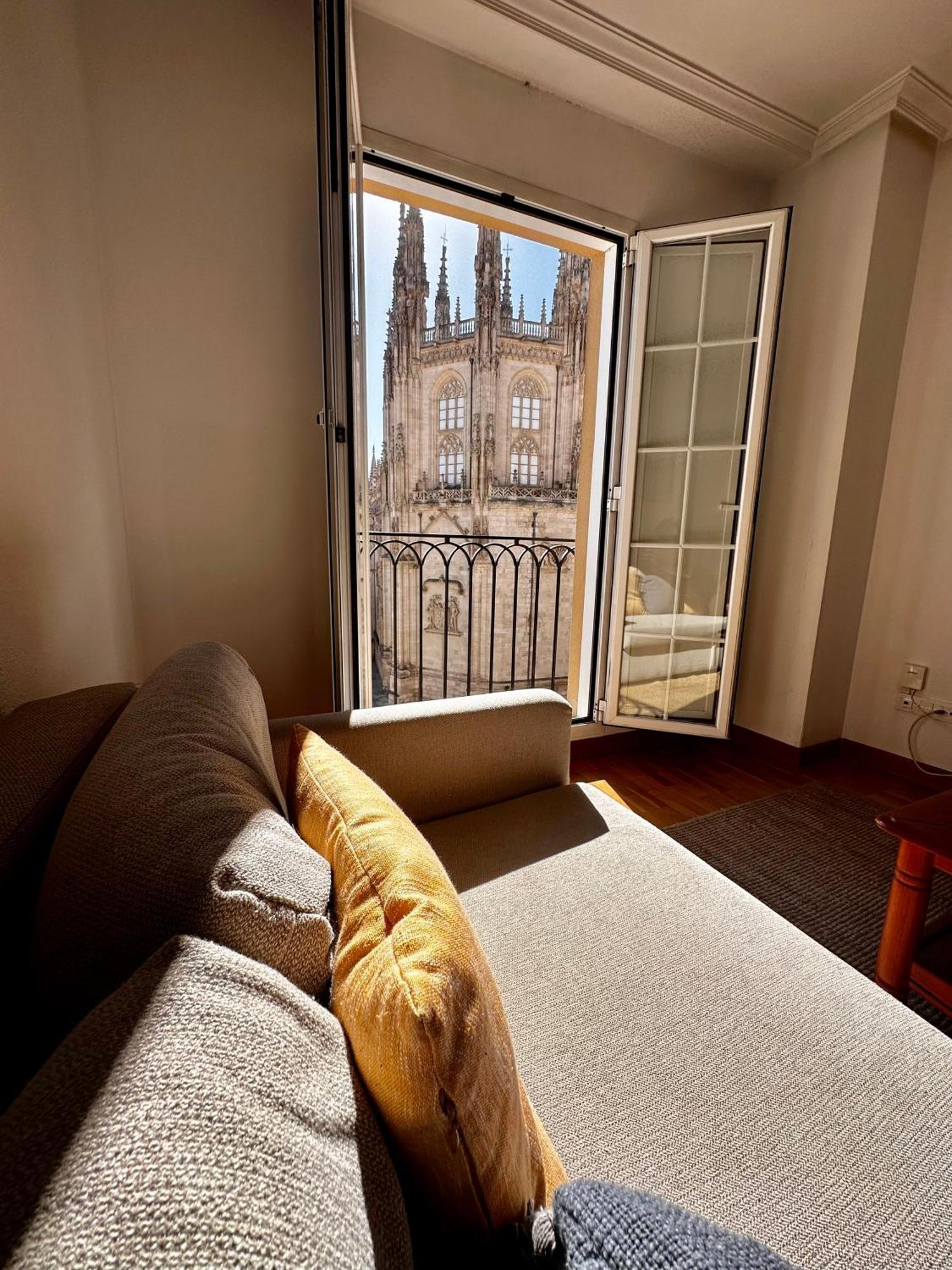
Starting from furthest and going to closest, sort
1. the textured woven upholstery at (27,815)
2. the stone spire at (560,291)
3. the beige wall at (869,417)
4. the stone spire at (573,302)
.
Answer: the stone spire at (560,291) < the stone spire at (573,302) < the beige wall at (869,417) < the textured woven upholstery at (27,815)

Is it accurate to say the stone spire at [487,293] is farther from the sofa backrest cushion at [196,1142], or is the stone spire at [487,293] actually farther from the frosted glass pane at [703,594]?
the sofa backrest cushion at [196,1142]

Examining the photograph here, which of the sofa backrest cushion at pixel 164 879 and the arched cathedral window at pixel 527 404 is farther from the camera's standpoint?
the arched cathedral window at pixel 527 404

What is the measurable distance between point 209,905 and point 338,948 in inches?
4.9

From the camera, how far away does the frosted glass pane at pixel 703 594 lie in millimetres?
2520

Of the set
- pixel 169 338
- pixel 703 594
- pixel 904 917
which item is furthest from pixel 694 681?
pixel 169 338

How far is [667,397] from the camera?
7.97 feet

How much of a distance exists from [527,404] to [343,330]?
15658 millimetres

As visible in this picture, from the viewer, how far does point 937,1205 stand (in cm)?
58

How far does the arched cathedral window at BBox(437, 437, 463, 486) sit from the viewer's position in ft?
53.0

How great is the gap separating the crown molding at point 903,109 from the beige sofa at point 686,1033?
2.69 metres

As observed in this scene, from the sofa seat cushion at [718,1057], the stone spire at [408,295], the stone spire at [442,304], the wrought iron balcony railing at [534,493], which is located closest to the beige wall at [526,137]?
the sofa seat cushion at [718,1057]

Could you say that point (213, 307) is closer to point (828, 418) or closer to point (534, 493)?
point (828, 418)

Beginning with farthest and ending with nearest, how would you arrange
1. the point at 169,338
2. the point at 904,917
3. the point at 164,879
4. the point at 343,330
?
1. the point at 169,338
2. the point at 343,330
3. the point at 904,917
4. the point at 164,879

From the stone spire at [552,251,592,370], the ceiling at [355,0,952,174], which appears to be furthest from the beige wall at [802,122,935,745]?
the stone spire at [552,251,592,370]
